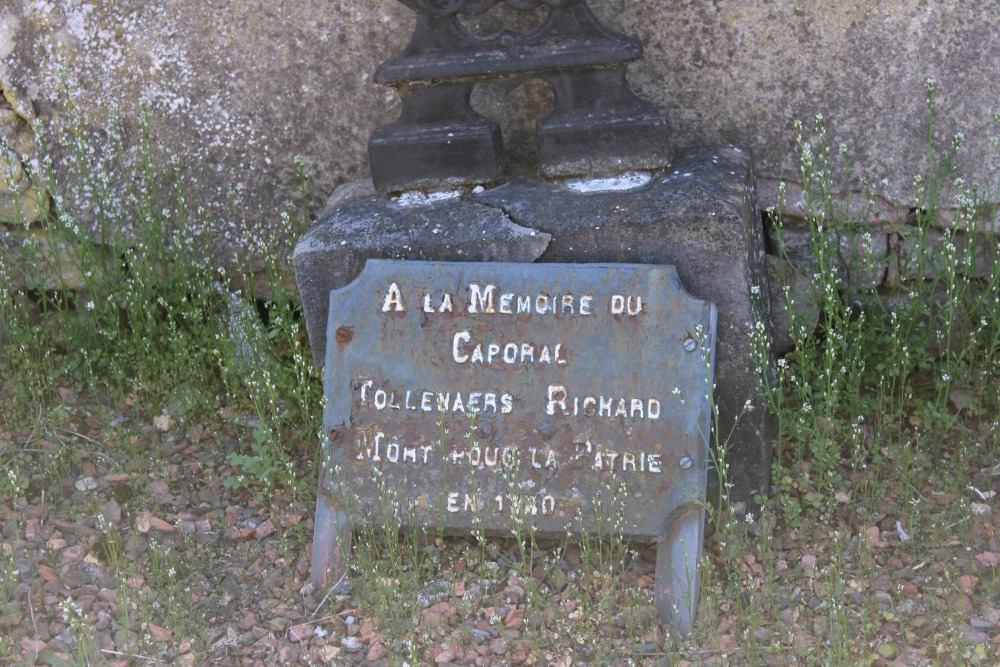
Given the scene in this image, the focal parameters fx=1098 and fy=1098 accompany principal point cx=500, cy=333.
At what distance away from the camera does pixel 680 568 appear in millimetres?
2836

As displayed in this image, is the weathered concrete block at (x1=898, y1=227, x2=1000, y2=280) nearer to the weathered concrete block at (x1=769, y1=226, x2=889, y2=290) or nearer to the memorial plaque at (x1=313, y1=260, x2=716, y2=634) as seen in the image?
the weathered concrete block at (x1=769, y1=226, x2=889, y2=290)

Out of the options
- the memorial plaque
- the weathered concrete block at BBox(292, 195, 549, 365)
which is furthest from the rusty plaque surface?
the weathered concrete block at BBox(292, 195, 549, 365)

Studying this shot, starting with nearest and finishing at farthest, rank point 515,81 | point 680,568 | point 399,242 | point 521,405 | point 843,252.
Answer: point 680,568 < point 521,405 < point 399,242 < point 515,81 < point 843,252

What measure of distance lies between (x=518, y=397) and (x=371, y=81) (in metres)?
1.25

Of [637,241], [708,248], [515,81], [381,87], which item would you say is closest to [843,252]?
[708,248]

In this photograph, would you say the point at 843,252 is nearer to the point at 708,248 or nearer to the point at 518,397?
the point at 708,248

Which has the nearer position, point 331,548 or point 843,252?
point 331,548

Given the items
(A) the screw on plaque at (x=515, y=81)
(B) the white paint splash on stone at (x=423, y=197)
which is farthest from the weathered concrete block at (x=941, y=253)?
(B) the white paint splash on stone at (x=423, y=197)

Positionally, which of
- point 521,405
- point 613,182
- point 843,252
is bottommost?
point 521,405

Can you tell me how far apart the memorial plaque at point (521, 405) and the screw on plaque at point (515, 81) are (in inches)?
17.3

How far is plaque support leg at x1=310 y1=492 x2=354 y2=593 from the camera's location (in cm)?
299

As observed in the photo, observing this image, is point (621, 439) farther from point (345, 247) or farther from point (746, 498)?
point (345, 247)

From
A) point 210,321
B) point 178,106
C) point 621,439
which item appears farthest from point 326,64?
point 621,439

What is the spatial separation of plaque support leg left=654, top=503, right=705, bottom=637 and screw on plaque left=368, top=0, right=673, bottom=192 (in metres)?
1.07
